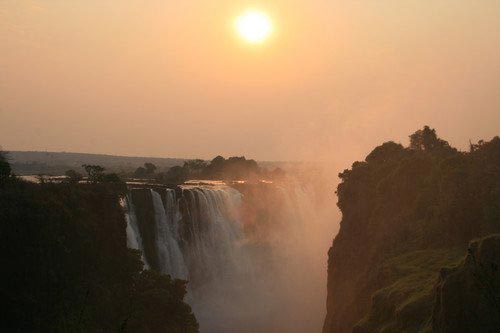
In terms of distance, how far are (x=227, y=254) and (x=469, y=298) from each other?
4088cm

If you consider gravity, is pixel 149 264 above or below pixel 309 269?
above

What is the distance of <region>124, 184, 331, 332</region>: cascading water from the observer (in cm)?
4321

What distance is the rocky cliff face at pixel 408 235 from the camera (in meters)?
18.4

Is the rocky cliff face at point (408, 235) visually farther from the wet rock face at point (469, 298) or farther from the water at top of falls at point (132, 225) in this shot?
the water at top of falls at point (132, 225)

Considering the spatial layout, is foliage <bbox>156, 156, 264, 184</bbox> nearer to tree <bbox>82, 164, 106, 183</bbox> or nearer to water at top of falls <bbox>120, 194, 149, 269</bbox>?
water at top of falls <bbox>120, 194, 149, 269</bbox>

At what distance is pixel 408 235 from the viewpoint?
28.9 metres

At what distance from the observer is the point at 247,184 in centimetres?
6656

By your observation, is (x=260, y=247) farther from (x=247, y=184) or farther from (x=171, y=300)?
(x=171, y=300)

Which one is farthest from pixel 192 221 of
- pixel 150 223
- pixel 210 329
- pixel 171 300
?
pixel 171 300

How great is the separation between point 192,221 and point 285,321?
13367mm

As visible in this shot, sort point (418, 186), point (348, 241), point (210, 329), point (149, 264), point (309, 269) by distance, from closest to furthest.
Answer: point (418, 186) → point (348, 241) → point (149, 264) → point (210, 329) → point (309, 269)

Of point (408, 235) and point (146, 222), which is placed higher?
point (408, 235)

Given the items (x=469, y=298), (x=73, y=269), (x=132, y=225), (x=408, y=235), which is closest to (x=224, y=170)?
(x=132, y=225)

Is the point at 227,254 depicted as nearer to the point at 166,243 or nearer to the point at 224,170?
the point at 166,243
